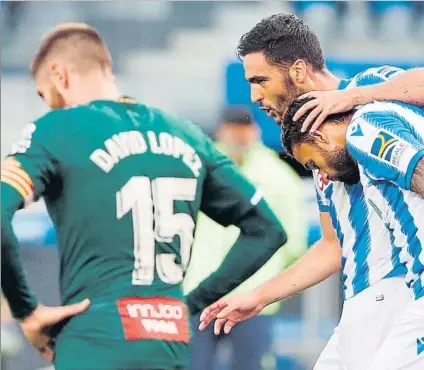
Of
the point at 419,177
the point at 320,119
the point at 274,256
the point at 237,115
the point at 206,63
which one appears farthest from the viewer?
the point at 206,63

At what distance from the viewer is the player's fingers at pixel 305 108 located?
236 cm

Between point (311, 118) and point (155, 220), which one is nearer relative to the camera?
point (311, 118)

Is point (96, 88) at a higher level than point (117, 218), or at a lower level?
higher

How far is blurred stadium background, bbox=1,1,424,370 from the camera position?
3.96 metres

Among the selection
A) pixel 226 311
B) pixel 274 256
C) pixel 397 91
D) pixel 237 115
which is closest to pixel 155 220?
pixel 226 311

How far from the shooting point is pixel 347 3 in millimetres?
4406

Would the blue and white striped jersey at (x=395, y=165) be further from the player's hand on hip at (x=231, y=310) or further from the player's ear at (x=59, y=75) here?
the player's ear at (x=59, y=75)

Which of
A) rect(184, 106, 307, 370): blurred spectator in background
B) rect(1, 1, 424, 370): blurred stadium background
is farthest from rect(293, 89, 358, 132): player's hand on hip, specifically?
→ rect(1, 1, 424, 370): blurred stadium background

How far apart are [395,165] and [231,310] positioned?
2.91 feet

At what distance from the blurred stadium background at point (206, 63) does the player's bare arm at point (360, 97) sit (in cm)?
147

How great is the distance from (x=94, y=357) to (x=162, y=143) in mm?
635

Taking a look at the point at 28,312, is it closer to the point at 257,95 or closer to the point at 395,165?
the point at 257,95

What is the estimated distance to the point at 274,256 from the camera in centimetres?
388

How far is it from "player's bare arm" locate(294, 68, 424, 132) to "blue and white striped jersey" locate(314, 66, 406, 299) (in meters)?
0.18
